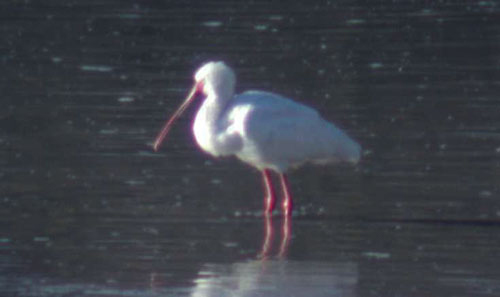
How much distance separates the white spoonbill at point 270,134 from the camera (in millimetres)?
11672

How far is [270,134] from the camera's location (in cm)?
1166

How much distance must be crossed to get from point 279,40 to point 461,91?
4.86 m

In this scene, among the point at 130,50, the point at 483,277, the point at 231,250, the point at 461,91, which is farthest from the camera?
the point at 130,50

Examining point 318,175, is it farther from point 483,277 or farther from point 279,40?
point 279,40

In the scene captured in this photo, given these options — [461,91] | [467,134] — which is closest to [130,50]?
[461,91]

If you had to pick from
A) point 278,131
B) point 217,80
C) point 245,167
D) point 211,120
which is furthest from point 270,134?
point 245,167

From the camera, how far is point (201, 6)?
80.0 feet

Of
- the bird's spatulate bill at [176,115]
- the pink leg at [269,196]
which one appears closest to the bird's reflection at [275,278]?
the pink leg at [269,196]

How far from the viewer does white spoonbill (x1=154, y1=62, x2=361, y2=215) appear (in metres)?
11.7

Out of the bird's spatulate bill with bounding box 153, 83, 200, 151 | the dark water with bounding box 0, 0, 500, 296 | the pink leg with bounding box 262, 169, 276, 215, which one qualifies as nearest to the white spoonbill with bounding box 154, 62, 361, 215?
the pink leg with bounding box 262, 169, 276, 215

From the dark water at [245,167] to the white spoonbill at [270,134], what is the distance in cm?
30

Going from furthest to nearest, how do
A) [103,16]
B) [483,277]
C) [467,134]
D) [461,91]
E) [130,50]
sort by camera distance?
[103,16]
[130,50]
[461,91]
[467,134]
[483,277]

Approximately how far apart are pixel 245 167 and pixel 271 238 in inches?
112

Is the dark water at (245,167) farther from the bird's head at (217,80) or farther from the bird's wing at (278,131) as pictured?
the bird's head at (217,80)
